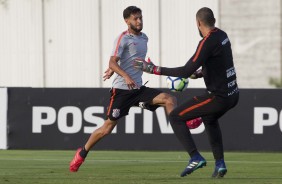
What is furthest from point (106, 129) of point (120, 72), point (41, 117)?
point (41, 117)

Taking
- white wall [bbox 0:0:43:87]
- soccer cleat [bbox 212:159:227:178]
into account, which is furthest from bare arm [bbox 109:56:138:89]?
white wall [bbox 0:0:43:87]

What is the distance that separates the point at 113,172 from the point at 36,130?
22.2ft

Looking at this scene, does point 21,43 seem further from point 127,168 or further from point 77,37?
point 127,168

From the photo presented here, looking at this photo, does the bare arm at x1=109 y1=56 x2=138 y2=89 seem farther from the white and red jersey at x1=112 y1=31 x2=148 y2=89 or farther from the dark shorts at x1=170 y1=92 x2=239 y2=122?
the dark shorts at x1=170 y1=92 x2=239 y2=122

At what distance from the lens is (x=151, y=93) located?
41.1 feet

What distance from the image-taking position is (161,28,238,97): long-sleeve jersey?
422 inches

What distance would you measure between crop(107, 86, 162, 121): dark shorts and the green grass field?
32.0 inches

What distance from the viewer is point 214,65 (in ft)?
35.6

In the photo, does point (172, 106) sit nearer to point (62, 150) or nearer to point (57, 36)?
point (62, 150)

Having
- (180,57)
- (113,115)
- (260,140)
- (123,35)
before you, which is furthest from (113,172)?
(180,57)

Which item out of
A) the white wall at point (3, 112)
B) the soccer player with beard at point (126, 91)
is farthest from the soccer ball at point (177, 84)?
the white wall at point (3, 112)

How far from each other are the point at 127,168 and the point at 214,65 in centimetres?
315

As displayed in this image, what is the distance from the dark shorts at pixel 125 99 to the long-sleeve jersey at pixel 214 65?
1.68 m

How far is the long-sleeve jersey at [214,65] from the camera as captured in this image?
10.7 metres
